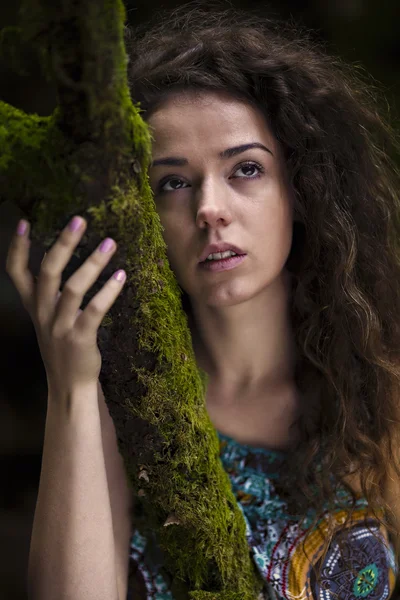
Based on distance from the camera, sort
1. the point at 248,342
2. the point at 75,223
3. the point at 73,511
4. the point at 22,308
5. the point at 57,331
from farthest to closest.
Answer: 1. the point at 22,308
2. the point at 248,342
3. the point at 73,511
4. the point at 57,331
5. the point at 75,223

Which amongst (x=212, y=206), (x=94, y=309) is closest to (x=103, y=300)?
(x=94, y=309)

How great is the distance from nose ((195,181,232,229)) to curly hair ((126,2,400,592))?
0.26 meters

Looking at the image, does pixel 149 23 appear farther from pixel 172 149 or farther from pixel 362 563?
pixel 362 563

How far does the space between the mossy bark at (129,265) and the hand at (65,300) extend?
0.03 meters

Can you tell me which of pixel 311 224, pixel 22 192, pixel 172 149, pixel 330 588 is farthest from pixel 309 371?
pixel 22 192

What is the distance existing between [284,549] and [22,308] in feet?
5.43

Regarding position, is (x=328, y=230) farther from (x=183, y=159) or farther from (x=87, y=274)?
(x=87, y=274)

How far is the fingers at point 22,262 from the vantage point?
3.45 ft

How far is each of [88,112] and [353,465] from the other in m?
1.15

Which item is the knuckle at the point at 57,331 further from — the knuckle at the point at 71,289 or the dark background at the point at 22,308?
the dark background at the point at 22,308

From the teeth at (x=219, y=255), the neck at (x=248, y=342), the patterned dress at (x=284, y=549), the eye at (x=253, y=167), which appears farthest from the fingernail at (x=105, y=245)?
the patterned dress at (x=284, y=549)

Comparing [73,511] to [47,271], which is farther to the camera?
[73,511]

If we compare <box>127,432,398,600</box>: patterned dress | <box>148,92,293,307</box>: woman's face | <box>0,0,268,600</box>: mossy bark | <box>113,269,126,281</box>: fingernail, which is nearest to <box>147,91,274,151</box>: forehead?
<box>148,92,293,307</box>: woman's face

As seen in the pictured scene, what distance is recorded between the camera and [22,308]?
2.88m
